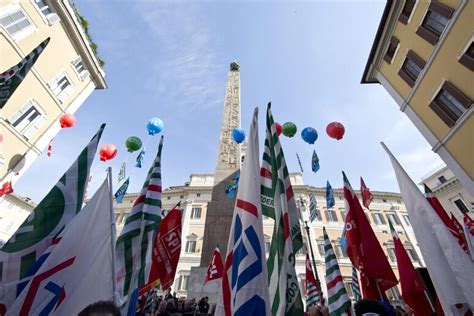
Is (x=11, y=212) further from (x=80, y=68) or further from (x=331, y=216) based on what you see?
(x=331, y=216)

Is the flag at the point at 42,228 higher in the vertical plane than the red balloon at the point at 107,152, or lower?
lower

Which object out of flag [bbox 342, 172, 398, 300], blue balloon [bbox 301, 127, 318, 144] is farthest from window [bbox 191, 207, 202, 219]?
flag [bbox 342, 172, 398, 300]

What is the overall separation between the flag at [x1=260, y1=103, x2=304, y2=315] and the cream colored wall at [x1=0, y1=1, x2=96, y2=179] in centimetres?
1295

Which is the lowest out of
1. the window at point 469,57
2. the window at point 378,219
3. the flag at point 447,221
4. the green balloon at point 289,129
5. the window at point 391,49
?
the flag at point 447,221

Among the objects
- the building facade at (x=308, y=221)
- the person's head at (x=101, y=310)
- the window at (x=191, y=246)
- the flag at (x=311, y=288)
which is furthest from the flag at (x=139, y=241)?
the window at (x=191, y=246)

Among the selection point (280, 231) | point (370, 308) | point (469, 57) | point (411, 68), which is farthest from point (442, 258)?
point (411, 68)

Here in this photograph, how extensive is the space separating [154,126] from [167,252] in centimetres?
638

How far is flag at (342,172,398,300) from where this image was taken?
11.8ft

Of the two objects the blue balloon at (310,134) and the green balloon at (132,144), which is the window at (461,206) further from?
the green balloon at (132,144)

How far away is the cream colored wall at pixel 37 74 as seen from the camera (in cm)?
1004

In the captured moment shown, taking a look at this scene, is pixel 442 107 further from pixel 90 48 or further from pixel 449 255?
pixel 90 48

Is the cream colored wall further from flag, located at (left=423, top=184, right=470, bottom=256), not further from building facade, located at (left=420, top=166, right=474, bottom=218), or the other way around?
building facade, located at (left=420, top=166, right=474, bottom=218)

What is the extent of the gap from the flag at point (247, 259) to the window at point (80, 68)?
1581 cm

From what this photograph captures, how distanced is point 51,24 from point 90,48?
236cm
